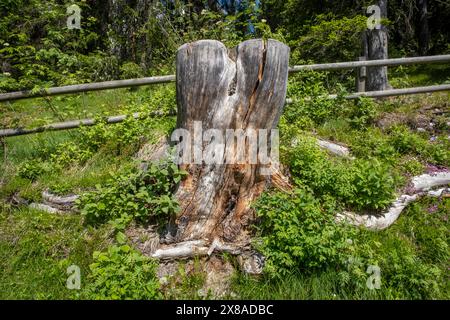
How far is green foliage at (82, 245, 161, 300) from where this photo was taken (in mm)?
2346

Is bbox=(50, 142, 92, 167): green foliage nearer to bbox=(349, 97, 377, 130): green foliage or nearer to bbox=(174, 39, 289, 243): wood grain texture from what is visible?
bbox=(174, 39, 289, 243): wood grain texture

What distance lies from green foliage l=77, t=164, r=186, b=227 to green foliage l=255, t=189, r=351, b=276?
0.94 m

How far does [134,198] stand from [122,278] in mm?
895

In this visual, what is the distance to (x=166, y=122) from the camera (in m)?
4.46

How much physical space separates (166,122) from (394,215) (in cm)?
317

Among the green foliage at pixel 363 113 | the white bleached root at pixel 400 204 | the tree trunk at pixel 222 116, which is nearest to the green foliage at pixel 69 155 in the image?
the tree trunk at pixel 222 116

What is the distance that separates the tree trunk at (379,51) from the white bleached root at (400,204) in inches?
154

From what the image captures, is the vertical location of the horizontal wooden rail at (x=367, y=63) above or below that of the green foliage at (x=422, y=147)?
above

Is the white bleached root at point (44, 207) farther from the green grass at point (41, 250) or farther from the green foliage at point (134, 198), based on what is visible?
the green foliage at point (134, 198)

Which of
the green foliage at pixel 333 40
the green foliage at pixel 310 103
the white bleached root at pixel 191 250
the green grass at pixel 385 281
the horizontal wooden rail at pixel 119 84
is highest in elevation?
the green foliage at pixel 333 40

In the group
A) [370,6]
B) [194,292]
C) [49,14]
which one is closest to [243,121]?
[194,292]

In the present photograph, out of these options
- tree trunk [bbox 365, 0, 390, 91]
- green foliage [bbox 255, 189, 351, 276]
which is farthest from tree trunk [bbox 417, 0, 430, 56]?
green foliage [bbox 255, 189, 351, 276]

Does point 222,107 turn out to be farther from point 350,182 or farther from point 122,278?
point 122,278

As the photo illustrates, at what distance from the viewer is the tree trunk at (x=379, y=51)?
7098mm
